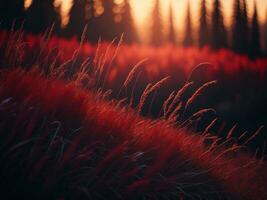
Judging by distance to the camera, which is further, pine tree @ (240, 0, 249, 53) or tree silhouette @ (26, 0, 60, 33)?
pine tree @ (240, 0, 249, 53)

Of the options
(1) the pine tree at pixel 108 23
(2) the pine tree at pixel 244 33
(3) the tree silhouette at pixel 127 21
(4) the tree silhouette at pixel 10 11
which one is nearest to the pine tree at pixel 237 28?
(2) the pine tree at pixel 244 33

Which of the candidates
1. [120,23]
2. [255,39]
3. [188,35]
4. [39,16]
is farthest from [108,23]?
[188,35]

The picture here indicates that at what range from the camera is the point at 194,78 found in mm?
7156

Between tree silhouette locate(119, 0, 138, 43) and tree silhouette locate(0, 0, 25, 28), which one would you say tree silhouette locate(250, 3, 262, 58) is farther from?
tree silhouette locate(0, 0, 25, 28)

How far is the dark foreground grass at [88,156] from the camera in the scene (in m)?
2.08

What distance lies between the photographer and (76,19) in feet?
72.3

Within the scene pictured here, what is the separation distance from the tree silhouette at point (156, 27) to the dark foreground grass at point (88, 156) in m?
42.0

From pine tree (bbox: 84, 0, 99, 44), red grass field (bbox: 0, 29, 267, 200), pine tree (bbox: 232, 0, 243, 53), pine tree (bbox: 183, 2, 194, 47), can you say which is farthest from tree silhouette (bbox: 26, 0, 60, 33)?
pine tree (bbox: 183, 2, 194, 47)

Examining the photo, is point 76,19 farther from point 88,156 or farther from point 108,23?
point 88,156

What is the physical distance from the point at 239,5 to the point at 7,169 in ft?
108

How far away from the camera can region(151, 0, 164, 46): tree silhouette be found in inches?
1786

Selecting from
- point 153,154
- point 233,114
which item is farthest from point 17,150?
point 233,114

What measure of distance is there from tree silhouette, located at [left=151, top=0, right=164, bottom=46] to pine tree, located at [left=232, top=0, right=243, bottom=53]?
1384 centimetres

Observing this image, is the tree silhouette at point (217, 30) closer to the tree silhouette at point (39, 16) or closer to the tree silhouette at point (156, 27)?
the tree silhouette at point (156, 27)
